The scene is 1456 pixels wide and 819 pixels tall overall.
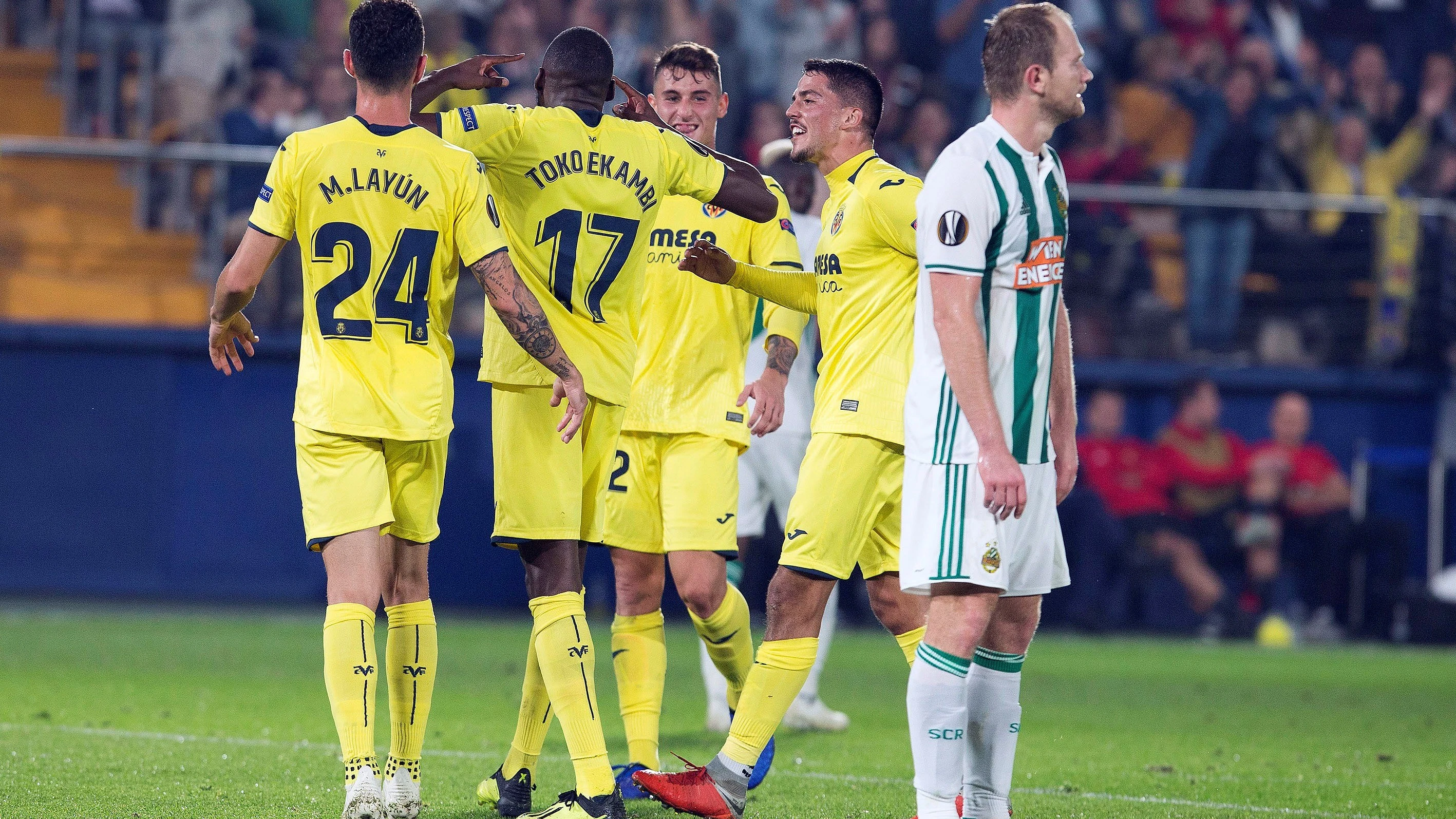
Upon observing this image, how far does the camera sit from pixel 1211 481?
13.3 meters

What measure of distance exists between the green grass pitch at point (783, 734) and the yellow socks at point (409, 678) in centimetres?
23

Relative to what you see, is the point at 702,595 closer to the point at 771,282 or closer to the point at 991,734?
the point at 771,282

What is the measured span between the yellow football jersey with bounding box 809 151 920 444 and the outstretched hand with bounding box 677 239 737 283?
0.29 metres

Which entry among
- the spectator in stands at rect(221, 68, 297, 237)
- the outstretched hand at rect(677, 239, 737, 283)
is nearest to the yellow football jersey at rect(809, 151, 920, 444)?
the outstretched hand at rect(677, 239, 737, 283)

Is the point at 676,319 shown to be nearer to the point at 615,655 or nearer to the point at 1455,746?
the point at 615,655

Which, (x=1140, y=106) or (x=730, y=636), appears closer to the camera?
(x=730, y=636)

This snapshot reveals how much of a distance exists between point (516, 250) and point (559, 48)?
0.64m

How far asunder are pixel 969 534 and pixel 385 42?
2.12 m

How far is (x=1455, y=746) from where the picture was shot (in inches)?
292

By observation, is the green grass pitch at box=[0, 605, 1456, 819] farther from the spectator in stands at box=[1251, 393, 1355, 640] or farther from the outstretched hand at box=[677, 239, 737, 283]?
the outstretched hand at box=[677, 239, 737, 283]

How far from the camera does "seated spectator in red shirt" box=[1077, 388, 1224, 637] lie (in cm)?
1318

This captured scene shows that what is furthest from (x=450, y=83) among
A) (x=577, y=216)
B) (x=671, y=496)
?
(x=671, y=496)

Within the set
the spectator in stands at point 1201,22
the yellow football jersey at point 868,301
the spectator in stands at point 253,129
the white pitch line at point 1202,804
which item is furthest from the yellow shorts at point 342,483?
the spectator in stands at point 1201,22

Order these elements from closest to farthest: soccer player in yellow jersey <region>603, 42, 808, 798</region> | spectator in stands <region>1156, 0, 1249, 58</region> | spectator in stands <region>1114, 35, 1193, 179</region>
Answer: soccer player in yellow jersey <region>603, 42, 808, 798</region>
spectator in stands <region>1114, 35, 1193, 179</region>
spectator in stands <region>1156, 0, 1249, 58</region>
